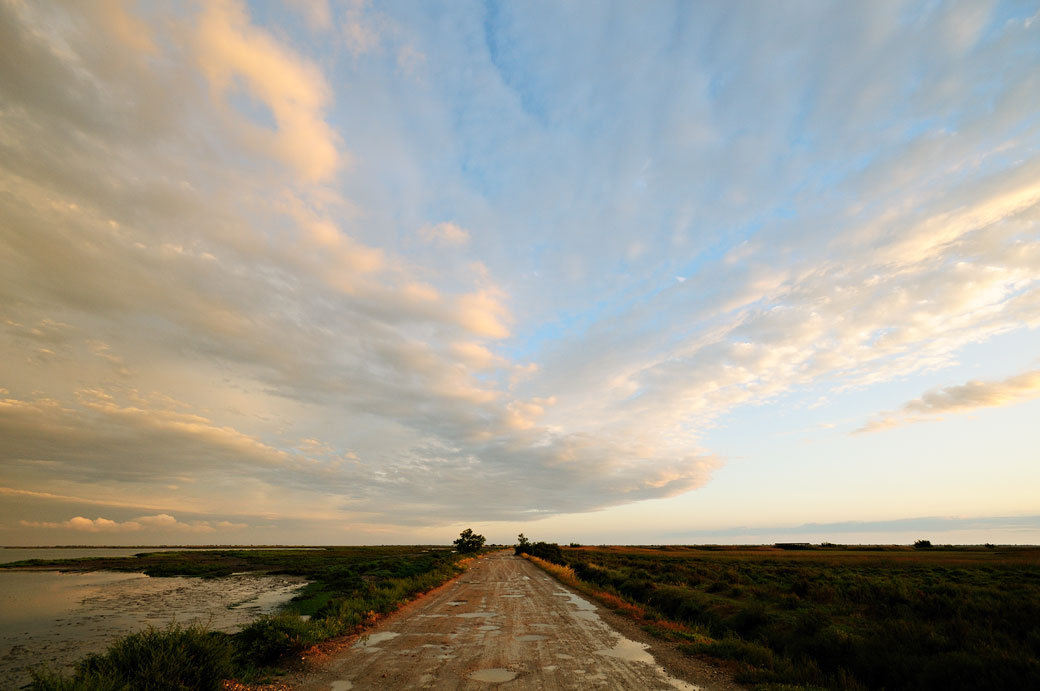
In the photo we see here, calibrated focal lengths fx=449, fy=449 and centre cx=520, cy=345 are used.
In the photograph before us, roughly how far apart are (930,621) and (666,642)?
765 centimetres

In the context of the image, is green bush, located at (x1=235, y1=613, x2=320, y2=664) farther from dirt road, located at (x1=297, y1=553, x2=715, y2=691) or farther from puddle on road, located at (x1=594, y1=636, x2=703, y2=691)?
puddle on road, located at (x1=594, y1=636, x2=703, y2=691)

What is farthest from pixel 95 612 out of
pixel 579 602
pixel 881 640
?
pixel 881 640

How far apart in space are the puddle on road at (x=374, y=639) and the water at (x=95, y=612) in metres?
4.37

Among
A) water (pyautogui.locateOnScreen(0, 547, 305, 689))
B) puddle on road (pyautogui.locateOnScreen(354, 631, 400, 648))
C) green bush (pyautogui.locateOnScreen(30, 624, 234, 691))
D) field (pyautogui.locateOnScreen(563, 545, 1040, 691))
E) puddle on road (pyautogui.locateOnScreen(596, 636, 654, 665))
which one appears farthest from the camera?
water (pyautogui.locateOnScreen(0, 547, 305, 689))

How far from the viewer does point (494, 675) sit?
A: 10391 millimetres

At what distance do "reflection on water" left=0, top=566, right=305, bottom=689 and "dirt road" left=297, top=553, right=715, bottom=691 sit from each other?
437 centimetres

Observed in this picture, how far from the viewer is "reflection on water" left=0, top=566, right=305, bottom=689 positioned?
18.2 m

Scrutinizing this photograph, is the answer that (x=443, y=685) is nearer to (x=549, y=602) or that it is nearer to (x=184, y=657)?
(x=184, y=657)

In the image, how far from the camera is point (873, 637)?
41.0 feet

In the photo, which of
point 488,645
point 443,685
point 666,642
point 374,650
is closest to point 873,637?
point 666,642

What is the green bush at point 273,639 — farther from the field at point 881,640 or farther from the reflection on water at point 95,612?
the field at point 881,640

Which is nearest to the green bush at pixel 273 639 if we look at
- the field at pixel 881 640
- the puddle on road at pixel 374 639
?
the puddle on road at pixel 374 639

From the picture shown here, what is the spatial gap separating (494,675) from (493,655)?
84.2 inches

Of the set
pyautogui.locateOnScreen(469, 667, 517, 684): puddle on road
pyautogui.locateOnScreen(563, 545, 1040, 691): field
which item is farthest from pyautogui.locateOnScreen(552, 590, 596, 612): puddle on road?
pyautogui.locateOnScreen(469, 667, 517, 684): puddle on road
